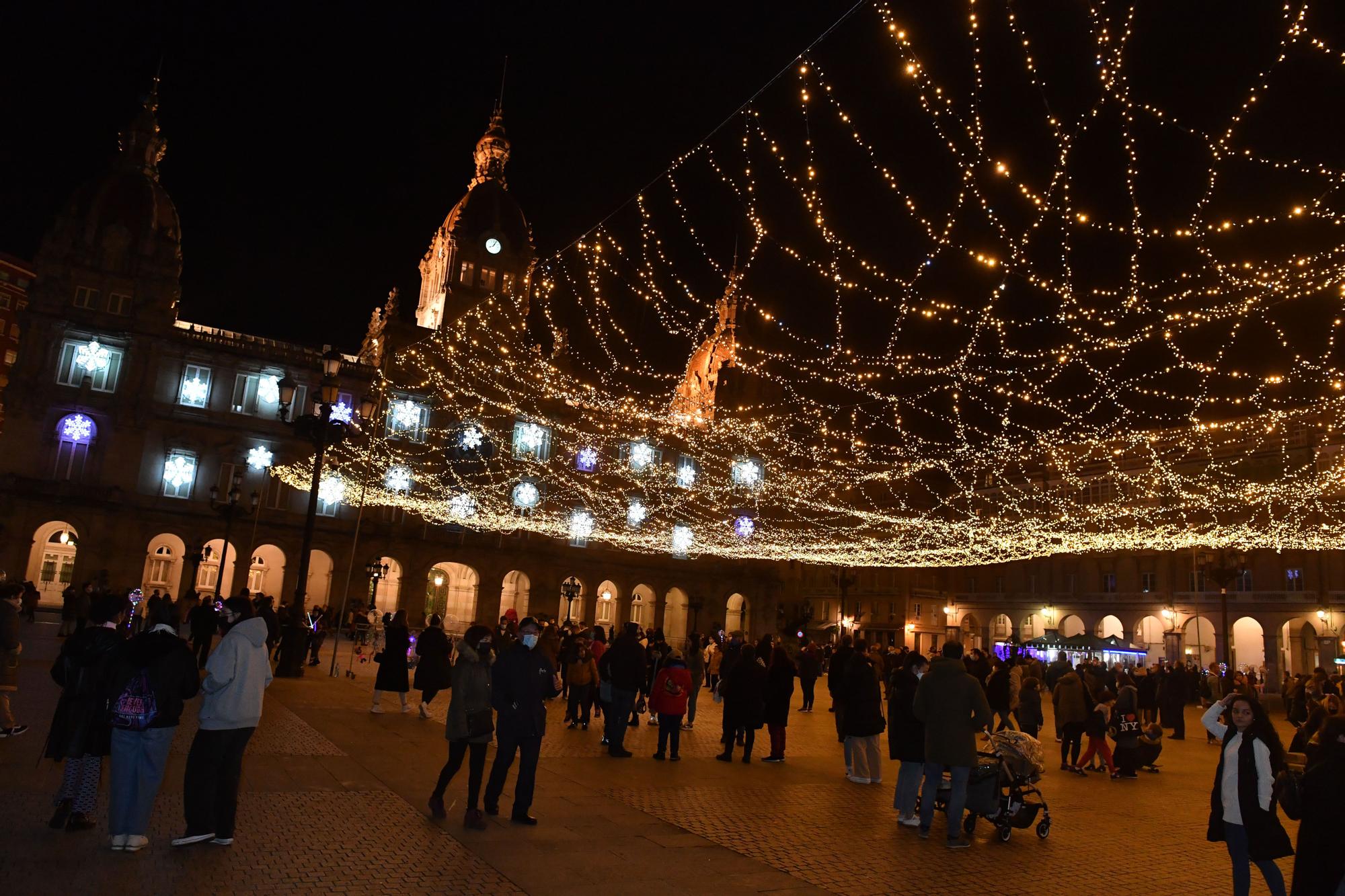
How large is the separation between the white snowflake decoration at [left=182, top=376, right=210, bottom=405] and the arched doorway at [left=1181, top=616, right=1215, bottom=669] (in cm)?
4788

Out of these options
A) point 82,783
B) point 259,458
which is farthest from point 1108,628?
point 82,783

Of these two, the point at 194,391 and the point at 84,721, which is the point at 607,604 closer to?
the point at 194,391

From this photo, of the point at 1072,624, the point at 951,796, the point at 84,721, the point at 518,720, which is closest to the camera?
the point at 84,721

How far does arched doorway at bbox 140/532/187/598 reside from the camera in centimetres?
4200

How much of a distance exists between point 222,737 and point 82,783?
3.34 feet

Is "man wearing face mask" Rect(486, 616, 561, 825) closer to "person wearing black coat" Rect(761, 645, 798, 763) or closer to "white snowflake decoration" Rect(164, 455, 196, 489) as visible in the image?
"person wearing black coat" Rect(761, 645, 798, 763)

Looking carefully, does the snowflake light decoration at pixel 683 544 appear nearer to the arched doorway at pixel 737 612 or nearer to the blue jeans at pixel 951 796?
the arched doorway at pixel 737 612

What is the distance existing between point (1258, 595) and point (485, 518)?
3517cm

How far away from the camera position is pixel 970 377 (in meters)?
16.9

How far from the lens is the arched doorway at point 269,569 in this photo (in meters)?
44.2

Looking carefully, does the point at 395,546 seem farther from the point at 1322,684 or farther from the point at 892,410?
the point at 1322,684

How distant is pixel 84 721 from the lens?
19.5 feet

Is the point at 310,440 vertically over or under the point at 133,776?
over

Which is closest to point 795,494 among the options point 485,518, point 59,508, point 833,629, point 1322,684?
point 833,629
